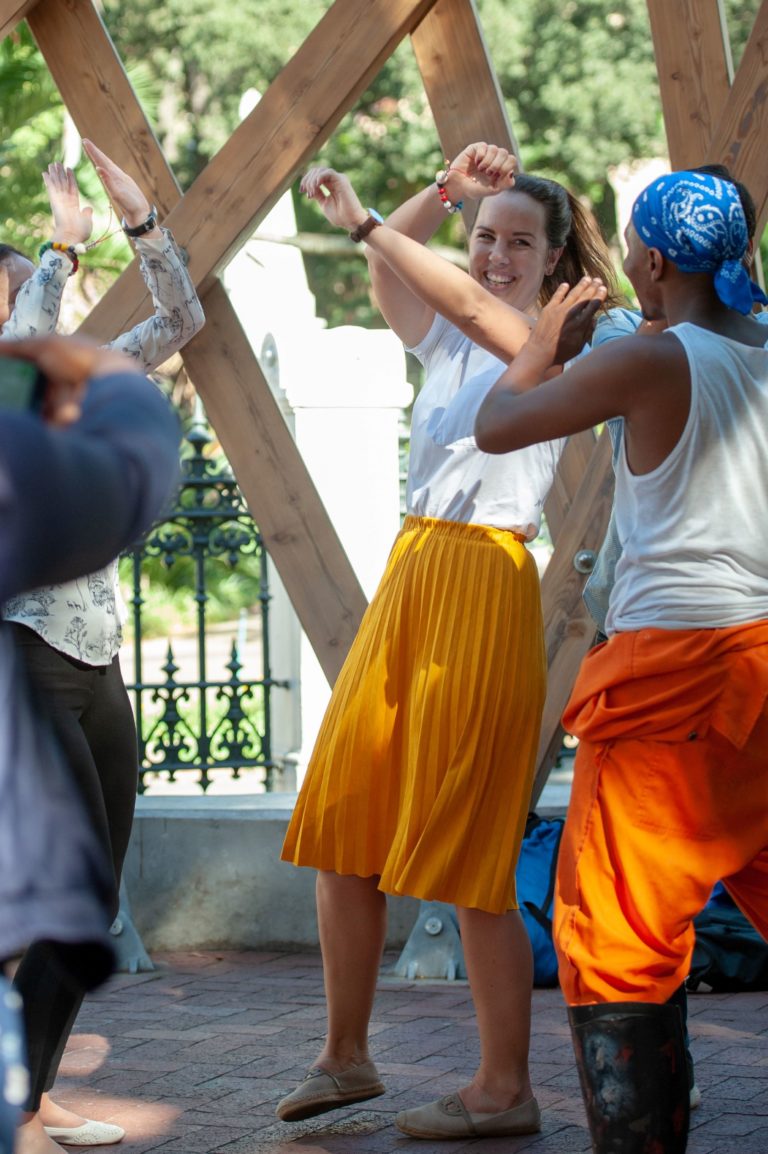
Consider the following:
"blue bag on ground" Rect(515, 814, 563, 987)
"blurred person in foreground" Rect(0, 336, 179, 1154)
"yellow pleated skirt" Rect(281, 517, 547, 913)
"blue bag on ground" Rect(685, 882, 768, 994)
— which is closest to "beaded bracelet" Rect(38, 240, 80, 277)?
"yellow pleated skirt" Rect(281, 517, 547, 913)

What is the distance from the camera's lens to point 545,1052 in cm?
407

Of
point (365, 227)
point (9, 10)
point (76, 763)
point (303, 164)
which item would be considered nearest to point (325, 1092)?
point (76, 763)

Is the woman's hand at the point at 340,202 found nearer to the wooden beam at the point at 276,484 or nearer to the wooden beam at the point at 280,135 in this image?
the wooden beam at the point at 280,135

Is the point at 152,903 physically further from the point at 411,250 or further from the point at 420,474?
the point at 411,250

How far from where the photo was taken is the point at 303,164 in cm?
477

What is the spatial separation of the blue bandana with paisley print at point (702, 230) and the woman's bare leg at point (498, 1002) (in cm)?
147

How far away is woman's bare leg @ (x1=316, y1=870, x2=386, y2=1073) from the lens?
11.2 ft

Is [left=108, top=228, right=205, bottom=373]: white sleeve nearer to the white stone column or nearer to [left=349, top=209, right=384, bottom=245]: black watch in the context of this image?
[left=349, top=209, right=384, bottom=245]: black watch

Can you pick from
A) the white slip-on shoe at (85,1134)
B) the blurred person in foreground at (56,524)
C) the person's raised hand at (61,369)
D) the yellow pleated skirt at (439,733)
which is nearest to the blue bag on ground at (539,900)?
the yellow pleated skirt at (439,733)

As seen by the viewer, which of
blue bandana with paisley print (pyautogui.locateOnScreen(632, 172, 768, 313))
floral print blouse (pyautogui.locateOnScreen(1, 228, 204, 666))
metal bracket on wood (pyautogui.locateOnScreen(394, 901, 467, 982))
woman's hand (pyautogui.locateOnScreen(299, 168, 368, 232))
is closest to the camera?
blue bandana with paisley print (pyautogui.locateOnScreen(632, 172, 768, 313))

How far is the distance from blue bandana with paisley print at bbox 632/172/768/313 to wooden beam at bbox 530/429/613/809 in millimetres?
1983

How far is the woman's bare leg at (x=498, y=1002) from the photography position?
10.9ft

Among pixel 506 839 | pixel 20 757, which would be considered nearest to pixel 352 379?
pixel 506 839

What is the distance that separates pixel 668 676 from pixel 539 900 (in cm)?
228
